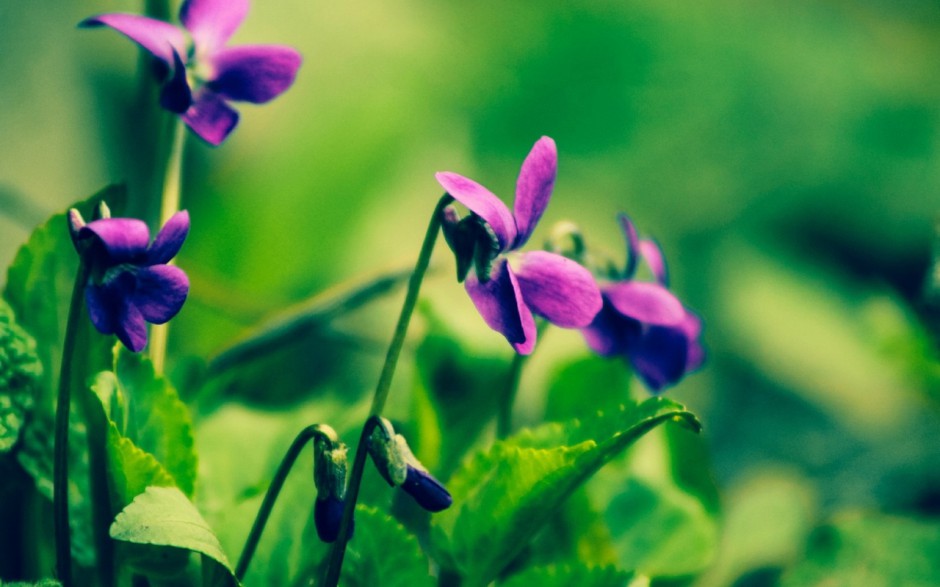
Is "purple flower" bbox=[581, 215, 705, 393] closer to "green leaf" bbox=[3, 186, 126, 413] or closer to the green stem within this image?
the green stem

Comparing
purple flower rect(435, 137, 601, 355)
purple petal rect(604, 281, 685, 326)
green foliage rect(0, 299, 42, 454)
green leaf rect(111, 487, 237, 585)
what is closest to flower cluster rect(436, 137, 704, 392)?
purple flower rect(435, 137, 601, 355)

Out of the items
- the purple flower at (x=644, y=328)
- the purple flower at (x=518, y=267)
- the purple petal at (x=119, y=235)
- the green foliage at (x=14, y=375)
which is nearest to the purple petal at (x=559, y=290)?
the purple flower at (x=518, y=267)

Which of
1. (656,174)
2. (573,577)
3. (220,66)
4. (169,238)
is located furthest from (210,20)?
(656,174)

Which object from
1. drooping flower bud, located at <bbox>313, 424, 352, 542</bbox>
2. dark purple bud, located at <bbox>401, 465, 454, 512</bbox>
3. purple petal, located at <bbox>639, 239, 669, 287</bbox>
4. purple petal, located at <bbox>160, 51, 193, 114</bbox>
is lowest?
drooping flower bud, located at <bbox>313, 424, 352, 542</bbox>

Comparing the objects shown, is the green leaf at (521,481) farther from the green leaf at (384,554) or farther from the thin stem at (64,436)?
the thin stem at (64,436)

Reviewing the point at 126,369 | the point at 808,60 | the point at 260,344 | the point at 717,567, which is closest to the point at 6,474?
the point at 126,369

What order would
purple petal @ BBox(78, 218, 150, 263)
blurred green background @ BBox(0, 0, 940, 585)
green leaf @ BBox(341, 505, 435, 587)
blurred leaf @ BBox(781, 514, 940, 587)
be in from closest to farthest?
1. purple petal @ BBox(78, 218, 150, 263)
2. green leaf @ BBox(341, 505, 435, 587)
3. blurred leaf @ BBox(781, 514, 940, 587)
4. blurred green background @ BBox(0, 0, 940, 585)
